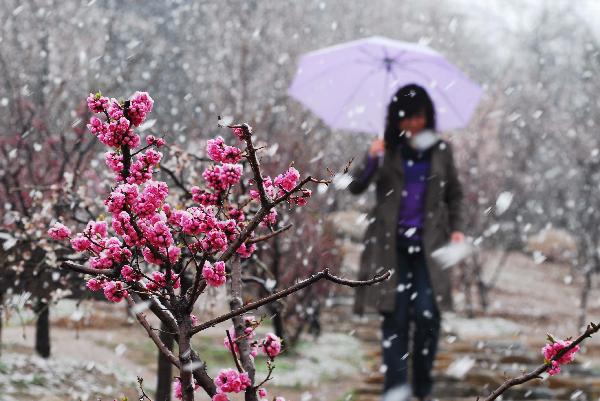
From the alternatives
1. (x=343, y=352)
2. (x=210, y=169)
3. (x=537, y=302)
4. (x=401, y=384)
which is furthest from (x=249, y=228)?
(x=537, y=302)

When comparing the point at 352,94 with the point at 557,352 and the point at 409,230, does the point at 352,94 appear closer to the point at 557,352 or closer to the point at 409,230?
the point at 409,230

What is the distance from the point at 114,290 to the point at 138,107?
14.8 inches

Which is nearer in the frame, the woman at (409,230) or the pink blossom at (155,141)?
the pink blossom at (155,141)

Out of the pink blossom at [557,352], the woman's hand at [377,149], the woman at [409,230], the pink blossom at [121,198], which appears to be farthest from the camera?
the woman's hand at [377,149]

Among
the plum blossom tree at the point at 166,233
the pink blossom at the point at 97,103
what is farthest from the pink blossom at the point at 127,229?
the pink blossom at the point at 97,103

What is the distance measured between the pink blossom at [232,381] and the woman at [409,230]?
9.61ft

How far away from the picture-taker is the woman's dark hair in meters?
4.47

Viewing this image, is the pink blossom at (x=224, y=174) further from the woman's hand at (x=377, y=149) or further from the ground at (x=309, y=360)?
the woman's hand at (x=377, y=149)

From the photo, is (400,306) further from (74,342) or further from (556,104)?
(556,104)

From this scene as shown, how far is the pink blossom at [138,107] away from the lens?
143cm

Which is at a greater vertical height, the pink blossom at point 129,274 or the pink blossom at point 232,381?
the pink blossom at point 129,274

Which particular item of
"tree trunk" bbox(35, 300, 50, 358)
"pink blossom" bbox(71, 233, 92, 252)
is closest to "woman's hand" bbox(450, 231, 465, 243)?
"tree trunk" bbox(35, 300, 50, 358)

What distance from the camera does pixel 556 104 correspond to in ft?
73.0

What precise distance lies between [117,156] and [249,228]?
35 cm
